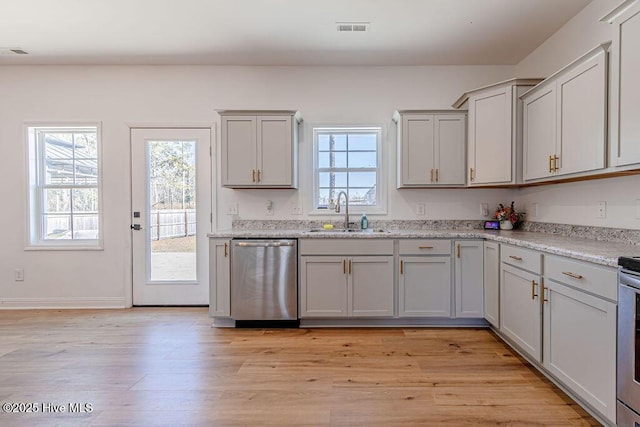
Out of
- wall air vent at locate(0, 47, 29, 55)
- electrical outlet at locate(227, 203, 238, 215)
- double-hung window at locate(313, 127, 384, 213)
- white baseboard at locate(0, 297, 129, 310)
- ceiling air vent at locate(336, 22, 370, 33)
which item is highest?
wall air vent at locate(0, 47, 29, 55)

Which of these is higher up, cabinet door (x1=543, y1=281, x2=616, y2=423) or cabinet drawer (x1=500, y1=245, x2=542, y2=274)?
cabinet drawer (x1=500, y1=245, x2=542, y2=274)

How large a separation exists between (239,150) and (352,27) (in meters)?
1.56

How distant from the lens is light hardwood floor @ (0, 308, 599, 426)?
5.86 feet

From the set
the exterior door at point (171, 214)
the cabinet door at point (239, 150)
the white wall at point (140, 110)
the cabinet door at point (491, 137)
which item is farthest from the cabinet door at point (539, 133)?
the exterior door at point (171, 214)

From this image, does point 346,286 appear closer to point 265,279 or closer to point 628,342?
point 265,279

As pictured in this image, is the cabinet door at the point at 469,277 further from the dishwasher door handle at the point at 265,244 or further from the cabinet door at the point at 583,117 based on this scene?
the dishwasher door handle at the point at 265,244

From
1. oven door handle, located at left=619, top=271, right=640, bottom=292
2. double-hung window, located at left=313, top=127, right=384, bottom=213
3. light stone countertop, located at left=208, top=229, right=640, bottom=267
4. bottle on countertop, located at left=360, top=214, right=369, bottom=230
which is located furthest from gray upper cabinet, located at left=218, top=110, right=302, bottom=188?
oven door handle, located at left=619, top=271, right=640, bottom=292

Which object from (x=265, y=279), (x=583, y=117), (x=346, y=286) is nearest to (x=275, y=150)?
(x=265, y=279)

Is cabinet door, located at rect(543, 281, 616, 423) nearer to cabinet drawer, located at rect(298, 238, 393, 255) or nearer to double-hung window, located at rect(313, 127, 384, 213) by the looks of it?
cabinet drawer, located at rect(298, 238, 393, 255)

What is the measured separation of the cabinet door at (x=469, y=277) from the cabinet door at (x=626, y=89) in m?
1.29

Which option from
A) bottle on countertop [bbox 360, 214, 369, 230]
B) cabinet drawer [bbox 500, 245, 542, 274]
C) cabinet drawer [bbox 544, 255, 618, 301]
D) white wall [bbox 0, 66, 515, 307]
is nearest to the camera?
cabinet drawer [bbox 544, 255, 618, 301]

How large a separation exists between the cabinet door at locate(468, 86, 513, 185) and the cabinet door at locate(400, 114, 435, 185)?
384 mm

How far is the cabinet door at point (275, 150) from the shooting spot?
10.6 ft

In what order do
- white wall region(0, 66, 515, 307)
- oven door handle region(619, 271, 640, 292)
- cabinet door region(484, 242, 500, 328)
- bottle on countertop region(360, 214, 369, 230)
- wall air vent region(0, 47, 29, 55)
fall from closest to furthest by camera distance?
oven door handle region(619, 271, 640, 292)
cabinet door region(484, 242, 500, 328)
wall air vent region(0, 47, 29, 55)
bottle on countertop region(360, 214, 369, 230)
white wall region(0, 66, 515, 307)
